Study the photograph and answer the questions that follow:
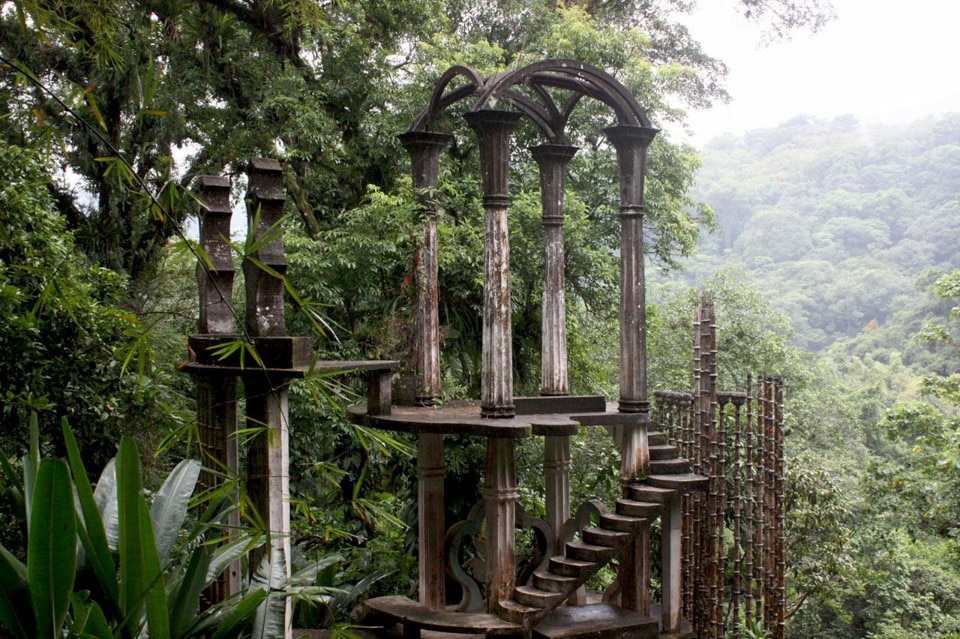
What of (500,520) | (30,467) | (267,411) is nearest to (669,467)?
(500,520)

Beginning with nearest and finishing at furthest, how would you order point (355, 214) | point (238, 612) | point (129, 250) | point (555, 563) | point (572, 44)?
point (238, 612)
point (555, 563)
point (355, 214)
point (572, 44)
point (129, 250)

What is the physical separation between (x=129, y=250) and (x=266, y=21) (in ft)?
10.6

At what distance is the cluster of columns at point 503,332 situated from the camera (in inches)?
205

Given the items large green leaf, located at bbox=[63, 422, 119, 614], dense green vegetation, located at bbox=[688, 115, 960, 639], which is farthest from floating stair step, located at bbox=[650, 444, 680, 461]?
large green leaf, located at bbox=[63, 422, 119, 614]

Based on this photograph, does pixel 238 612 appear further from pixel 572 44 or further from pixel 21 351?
pixel 572 44

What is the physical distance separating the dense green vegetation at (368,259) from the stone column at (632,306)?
161cm

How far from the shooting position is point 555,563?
213 inches

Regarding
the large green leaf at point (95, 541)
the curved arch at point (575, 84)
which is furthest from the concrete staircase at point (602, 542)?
the large green leaf at point (95, 541)

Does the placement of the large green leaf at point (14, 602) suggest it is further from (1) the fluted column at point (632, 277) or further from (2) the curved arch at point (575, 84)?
(1) the fluted column at point (632, 277)

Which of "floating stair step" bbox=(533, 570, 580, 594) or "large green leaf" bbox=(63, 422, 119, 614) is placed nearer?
"large green leaf" bbox=(63, 422, 119, 614)

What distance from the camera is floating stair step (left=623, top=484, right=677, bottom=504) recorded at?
5508 millimetres

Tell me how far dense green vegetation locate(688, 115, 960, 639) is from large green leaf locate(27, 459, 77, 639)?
715cm

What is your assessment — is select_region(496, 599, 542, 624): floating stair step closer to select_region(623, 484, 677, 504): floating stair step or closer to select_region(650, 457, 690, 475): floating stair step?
select_region(623, 484, 677, 504): floating stair step

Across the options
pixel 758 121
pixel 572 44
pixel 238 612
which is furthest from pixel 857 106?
pixel 238 612
